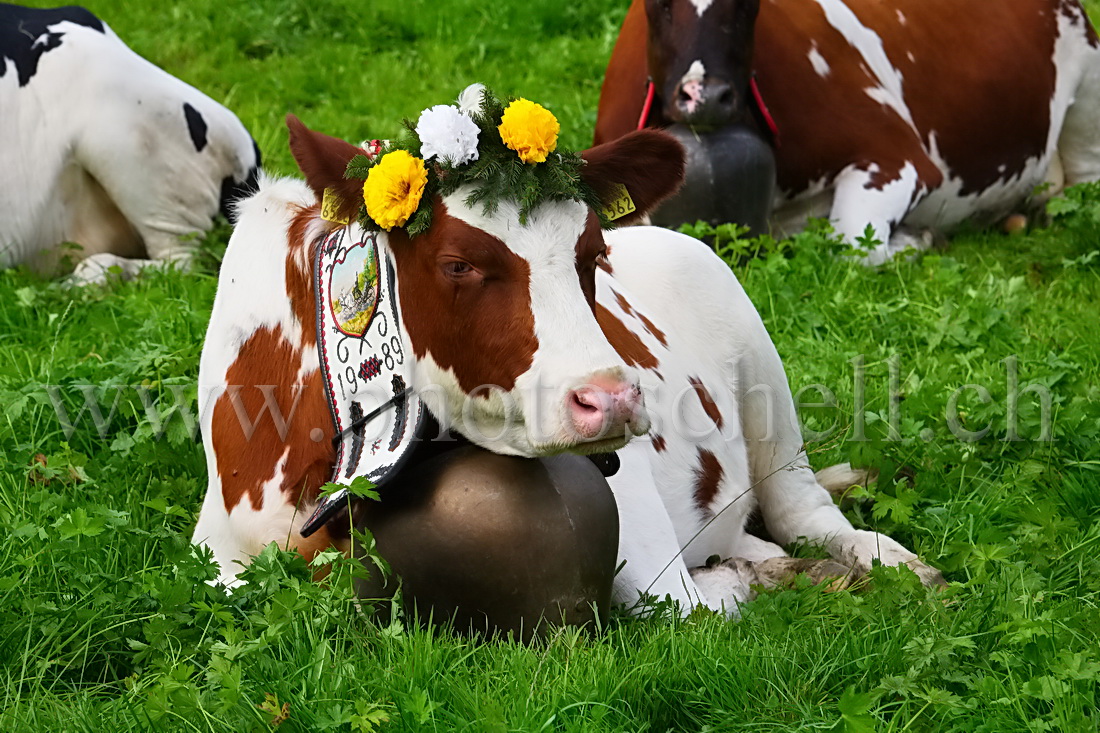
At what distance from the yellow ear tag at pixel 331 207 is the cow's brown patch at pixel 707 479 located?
5.01 ft

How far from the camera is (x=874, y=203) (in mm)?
6957

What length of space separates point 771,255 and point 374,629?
11.9 feet

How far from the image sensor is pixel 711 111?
6371mm

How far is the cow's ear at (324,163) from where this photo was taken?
3.11 meters

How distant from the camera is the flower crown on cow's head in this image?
2.97 metres

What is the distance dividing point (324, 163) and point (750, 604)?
158 cm

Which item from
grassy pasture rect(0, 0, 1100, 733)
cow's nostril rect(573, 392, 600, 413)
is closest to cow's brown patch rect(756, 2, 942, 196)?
grassy pasture rect(0, 0, 1100, 733)

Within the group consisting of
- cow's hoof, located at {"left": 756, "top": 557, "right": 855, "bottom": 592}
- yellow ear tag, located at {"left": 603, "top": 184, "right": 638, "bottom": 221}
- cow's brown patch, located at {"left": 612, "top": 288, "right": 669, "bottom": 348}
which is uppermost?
yellow ear tag, located at {"left": 603, "top": 184, "right": 638, "bottom": 221}

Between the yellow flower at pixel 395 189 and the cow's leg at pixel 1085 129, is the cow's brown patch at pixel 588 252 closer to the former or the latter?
the yellow flower at pixel 395 189

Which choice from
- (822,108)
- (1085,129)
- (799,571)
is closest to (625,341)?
(799,571)

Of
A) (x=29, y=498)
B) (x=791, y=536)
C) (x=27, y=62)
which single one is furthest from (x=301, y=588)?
(x=27, y=62)

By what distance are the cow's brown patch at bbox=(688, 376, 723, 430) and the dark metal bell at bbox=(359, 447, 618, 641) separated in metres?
1.26

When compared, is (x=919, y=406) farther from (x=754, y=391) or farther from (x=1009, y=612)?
(x=1009, y=612)

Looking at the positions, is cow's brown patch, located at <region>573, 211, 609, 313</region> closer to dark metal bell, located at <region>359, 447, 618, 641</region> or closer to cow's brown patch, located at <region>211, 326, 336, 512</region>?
dark metal bell, located at <region>359, 447, 618, 641</region>
